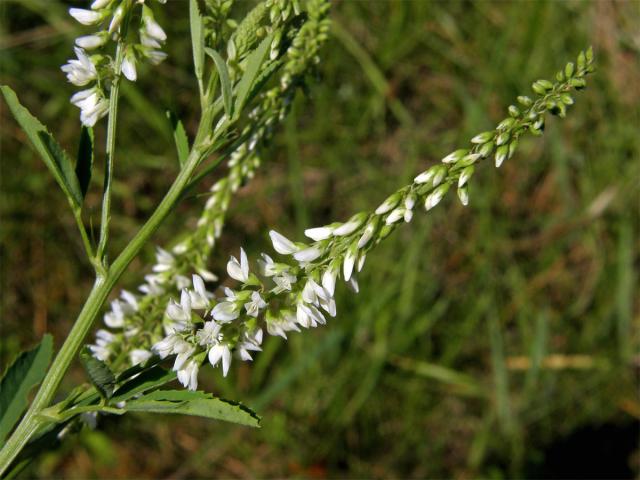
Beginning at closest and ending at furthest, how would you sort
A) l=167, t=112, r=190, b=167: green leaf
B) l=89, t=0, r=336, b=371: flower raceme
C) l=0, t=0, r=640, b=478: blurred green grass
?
l=167, t=112, r=190, b=167: green leaf, l=89, t=0, r=336, b=371: flower raceme, l=0, t=0, r=640, b=478: blurred green grass

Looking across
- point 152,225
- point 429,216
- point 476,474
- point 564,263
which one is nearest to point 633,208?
point 564,263

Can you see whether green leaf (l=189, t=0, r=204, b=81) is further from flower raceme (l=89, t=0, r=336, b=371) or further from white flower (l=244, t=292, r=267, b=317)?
white flower (l=244, t=292, r=267, b=317)

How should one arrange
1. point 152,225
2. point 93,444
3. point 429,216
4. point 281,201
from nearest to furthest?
point 152,225
point 93,444
point 429,216
point 281,201

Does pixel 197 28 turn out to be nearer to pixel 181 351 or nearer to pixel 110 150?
pixel 110 150

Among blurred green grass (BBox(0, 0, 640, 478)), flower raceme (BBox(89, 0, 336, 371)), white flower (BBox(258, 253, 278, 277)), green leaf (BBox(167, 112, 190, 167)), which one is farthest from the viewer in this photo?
blurred green grass (BBox(0, 0, 640, 478))

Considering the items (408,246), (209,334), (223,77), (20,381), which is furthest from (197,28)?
(408,246)

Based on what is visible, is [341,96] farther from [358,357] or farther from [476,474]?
[476,474]

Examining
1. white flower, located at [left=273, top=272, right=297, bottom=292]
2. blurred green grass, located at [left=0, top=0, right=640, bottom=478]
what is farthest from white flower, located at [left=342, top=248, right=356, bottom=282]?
blurred green grass, located at [left=0, top=0, right=640, bottom=478]
